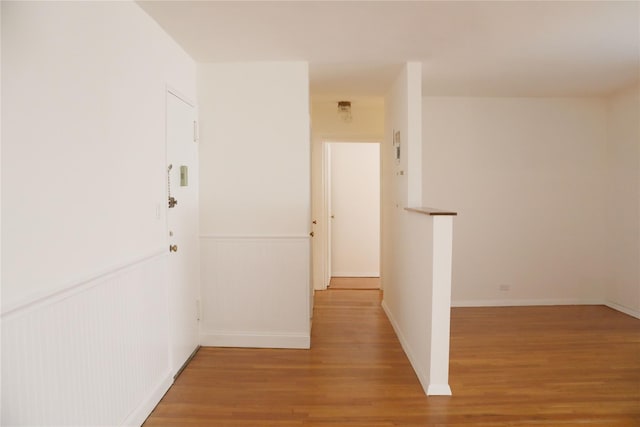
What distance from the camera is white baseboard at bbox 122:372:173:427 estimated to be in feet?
6.65

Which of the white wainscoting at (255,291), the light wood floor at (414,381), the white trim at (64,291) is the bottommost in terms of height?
the light wood floor at (414,381)

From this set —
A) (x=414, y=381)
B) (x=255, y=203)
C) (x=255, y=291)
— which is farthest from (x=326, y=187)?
(x=414, y=381)

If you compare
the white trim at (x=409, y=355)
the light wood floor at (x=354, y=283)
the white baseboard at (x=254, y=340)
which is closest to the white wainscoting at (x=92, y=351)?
the white baseboard at (x=254, y=340)

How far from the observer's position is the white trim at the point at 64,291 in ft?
4.20

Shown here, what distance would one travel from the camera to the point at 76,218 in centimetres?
159

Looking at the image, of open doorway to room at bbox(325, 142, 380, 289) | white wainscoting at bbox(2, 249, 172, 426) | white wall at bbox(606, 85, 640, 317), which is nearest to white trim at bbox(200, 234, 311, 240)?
Answer: white wainscoting at bbox(2, 249, 172, 426)

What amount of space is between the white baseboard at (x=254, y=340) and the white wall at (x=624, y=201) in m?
3.53

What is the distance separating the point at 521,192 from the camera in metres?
4.36

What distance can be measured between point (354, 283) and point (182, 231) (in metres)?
3.17

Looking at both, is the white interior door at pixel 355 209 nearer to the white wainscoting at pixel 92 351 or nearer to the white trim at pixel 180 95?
the white trim at pixel 180 95

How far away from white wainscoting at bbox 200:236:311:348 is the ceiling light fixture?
215cm

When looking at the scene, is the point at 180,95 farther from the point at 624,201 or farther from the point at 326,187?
the point at 624,201

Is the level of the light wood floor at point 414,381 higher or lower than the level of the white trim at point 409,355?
lower

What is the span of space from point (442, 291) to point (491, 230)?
2343mm
